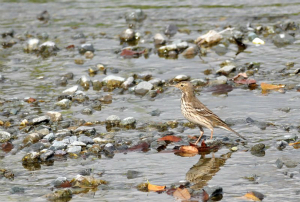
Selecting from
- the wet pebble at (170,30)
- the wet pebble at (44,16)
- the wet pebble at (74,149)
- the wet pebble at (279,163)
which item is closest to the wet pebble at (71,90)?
the wet pebble at (74,149)

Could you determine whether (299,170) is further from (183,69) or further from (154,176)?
(183,69)

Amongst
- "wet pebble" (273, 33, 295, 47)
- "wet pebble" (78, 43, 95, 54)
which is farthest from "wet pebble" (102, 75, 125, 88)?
"wet pebble" (273, 33, 295, 47)

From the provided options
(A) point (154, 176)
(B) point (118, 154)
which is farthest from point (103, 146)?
(A) point (154, 176)

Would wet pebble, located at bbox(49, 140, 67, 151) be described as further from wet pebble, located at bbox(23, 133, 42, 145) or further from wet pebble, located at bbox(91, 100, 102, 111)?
wet pebble, located at bbox(91, 100, 102, 111)

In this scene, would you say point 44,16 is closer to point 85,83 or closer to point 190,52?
point 190,52

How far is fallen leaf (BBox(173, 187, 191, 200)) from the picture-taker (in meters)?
7.94

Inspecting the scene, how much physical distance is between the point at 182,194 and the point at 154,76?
6.98m

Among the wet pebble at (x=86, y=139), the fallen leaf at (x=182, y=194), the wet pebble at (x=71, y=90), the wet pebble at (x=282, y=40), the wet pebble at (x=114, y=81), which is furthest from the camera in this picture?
the wet pebble at (x=282, y=40)

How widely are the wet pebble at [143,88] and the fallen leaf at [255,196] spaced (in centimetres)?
598

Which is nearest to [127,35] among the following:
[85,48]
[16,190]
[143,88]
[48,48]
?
[85,48]

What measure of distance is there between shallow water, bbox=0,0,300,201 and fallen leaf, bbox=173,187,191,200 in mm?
175

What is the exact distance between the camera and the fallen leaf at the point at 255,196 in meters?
7.74

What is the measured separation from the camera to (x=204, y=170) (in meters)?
9.11

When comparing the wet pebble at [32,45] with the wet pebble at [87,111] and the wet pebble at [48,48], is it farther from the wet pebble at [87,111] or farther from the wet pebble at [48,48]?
the wet pebble at [87,111]
